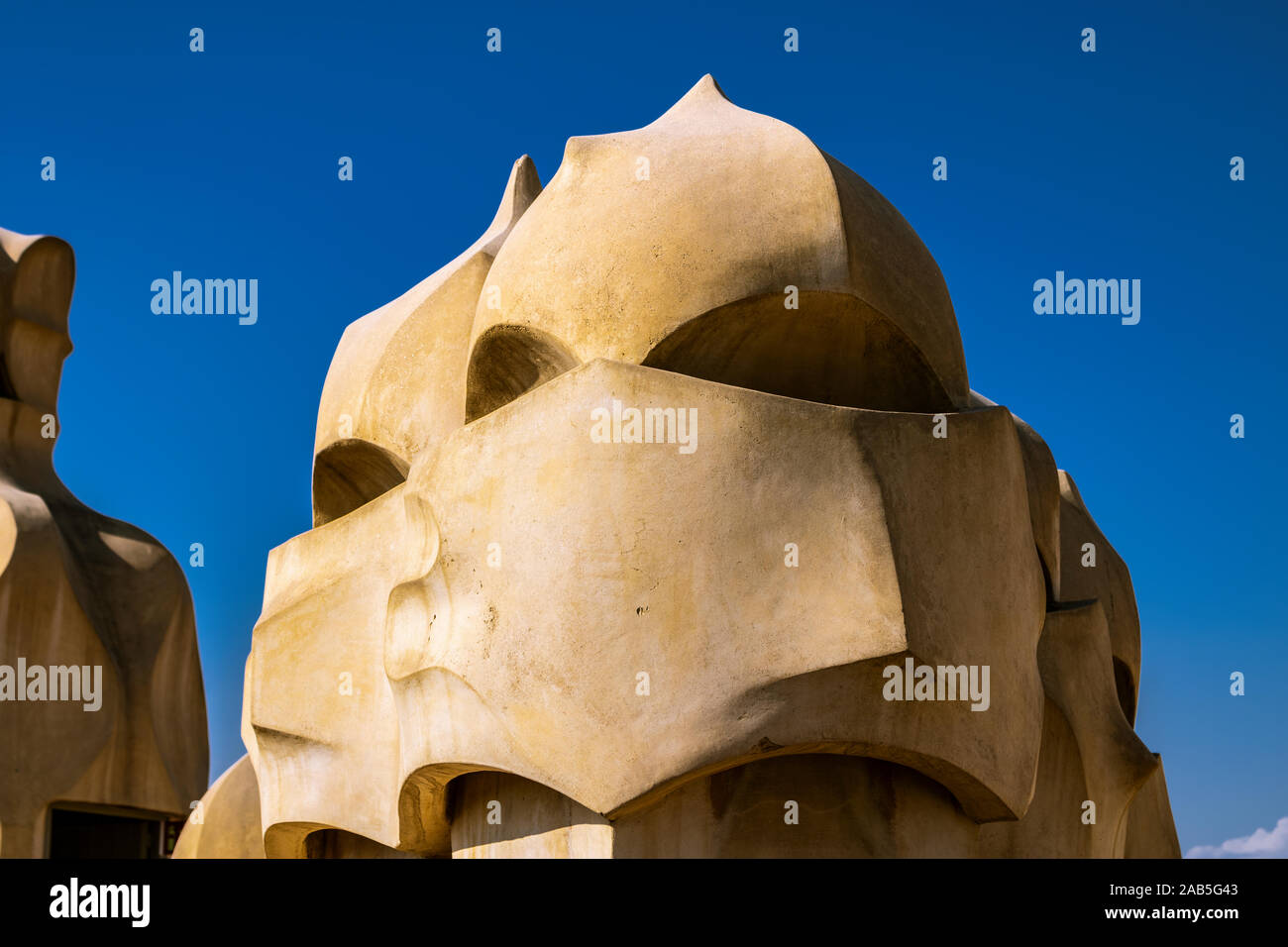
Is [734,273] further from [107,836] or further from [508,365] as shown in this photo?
[107,836]

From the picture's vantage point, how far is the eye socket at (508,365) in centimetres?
826

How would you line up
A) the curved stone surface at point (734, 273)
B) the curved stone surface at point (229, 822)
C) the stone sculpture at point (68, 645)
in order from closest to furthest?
1. the curved stone surface at point (734, 273)
2. the curved stone surface at point (229, 822)
3. the stone sculpture at point (68, 645)

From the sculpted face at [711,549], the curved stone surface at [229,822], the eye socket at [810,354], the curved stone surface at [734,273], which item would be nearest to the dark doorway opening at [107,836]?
the curved stone surface at [229,822]

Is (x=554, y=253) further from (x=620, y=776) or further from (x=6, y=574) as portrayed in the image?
(x=6, y=574)

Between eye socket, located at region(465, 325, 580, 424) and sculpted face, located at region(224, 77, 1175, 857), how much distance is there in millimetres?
19

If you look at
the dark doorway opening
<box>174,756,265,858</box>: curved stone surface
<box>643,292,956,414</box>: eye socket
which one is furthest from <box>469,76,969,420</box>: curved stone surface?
the dark doorway opening

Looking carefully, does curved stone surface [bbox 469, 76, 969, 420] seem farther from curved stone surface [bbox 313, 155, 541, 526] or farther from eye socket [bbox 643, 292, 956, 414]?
curved stone surface [bbox 313, 155, 541, 526]

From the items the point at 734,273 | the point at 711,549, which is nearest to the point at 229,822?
the point at 711,549

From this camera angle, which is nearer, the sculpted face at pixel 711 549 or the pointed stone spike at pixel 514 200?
the sculpted face at pixel 711 549

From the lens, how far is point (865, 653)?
23.8ft

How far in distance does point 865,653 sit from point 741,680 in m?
0.60

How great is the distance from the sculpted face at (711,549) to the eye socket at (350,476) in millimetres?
1048

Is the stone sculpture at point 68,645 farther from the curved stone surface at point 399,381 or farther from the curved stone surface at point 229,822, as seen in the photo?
the curved stone surface at point 399,381
